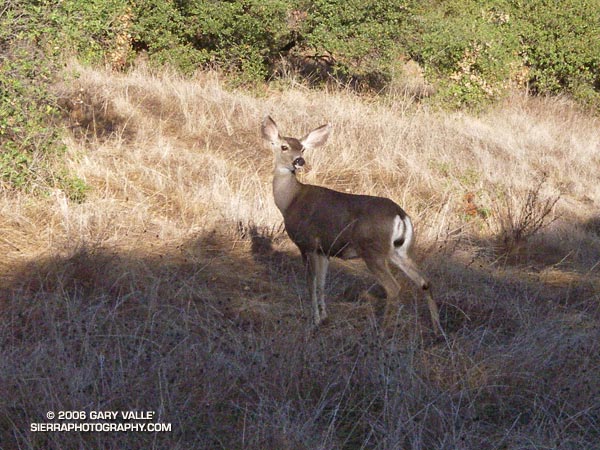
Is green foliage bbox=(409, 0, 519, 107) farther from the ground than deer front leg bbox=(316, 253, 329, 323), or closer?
closer

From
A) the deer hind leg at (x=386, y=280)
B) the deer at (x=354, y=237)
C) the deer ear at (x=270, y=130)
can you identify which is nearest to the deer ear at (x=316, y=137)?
the deer ear at (x=270, y=130)

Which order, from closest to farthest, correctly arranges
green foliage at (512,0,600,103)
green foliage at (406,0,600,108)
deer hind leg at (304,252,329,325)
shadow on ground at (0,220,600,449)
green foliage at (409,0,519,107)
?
shadow on ground at (0,220,600,449)
deer hind leg at (304,252,329,325)
green foliage at (409,0,519,107)
green foliage at (406,0,600,108)
green foliage at (512,0,600,103)

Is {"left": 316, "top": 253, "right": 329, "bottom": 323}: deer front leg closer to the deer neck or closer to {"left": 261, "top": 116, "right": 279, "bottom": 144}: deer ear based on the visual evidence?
the deer neck

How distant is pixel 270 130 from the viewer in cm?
717

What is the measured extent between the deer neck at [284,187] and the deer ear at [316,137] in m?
0.37

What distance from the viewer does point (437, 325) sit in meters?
6.05

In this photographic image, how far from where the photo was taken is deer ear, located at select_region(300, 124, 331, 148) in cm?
717

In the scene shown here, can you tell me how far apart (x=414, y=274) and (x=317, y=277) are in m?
0.68

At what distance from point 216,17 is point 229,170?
198 inches

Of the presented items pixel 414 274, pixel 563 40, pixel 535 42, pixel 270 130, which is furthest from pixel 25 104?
pixel 563 40

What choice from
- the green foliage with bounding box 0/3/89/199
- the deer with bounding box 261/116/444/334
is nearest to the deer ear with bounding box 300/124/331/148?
the deer with bounding box 261/116/444/334

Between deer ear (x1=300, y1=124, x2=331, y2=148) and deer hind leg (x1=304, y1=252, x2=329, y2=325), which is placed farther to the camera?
deer ear (x1=300, y1=124, x2=331, y2=148)

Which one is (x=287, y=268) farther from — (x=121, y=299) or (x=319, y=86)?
(x=319, y=86)

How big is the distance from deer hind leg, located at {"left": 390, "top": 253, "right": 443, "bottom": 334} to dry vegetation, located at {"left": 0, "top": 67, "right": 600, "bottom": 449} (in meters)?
0.13
